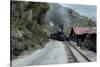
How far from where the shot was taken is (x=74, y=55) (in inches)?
94.8

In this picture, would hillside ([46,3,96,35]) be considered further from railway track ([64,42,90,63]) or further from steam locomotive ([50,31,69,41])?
railway track ([64,42,90,63])

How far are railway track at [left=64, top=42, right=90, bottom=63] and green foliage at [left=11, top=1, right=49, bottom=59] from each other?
1.03 feet

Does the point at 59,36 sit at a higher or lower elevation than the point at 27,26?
lower

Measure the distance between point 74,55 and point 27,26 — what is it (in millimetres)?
672

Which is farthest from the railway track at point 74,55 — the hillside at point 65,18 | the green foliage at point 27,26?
the green foliage at point 27,26

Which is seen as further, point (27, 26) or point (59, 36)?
point (59, 36)

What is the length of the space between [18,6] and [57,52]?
0.69m

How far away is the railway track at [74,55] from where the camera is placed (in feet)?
7.84

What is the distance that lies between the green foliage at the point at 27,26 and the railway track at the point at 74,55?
0.32m

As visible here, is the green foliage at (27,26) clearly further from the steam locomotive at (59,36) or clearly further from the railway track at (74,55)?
the railway track at (74,55)

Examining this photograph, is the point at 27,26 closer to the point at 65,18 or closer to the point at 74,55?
the point at 65,18

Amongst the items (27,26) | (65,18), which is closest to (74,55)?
(65,18)

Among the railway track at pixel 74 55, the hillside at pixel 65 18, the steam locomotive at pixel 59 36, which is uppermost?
the hillside at pixel 65 18
